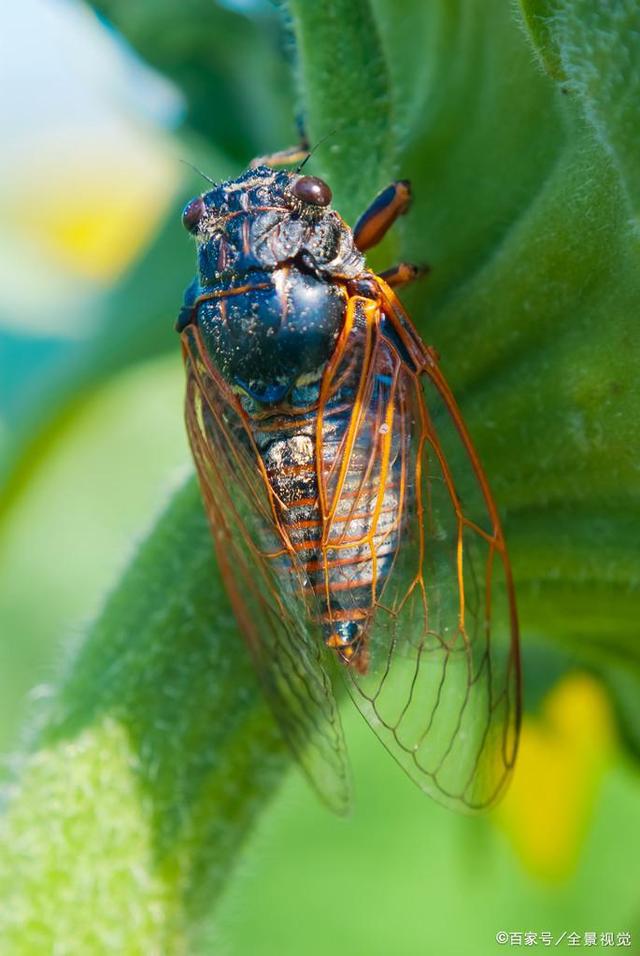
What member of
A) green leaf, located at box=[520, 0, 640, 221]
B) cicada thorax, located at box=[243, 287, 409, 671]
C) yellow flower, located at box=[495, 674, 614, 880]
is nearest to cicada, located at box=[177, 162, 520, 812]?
cicada thorax, located at box=[243, 287, 409, 671]

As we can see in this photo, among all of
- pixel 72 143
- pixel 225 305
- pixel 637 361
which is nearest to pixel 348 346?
pixel 225 305

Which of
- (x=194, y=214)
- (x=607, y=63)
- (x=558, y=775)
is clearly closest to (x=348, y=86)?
(x=194, y=214)

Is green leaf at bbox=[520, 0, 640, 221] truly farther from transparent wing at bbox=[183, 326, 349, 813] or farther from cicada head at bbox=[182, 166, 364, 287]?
transparent wing at bbox=[183, 326, 349, 813]

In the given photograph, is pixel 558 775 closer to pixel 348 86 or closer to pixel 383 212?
pixel 383 212

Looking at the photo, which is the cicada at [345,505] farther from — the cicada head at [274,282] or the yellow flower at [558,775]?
the yellow flower at [558,775]

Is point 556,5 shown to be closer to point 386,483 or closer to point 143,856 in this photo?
point 386,483

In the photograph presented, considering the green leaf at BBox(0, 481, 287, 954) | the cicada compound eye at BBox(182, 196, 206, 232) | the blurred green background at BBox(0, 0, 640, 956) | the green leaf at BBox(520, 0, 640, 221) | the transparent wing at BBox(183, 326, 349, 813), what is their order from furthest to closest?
the cicada compound eye at BBox(182, 196, 206, 232) < the transparent wing at BBox(183, 326, 349, 813) < the green leaf at BBox(0, 481, 287, 954) < the blurred green background at BBox(0, 0, 640, 956) < the green leaf at BBox(520, 0, 640, 221)
